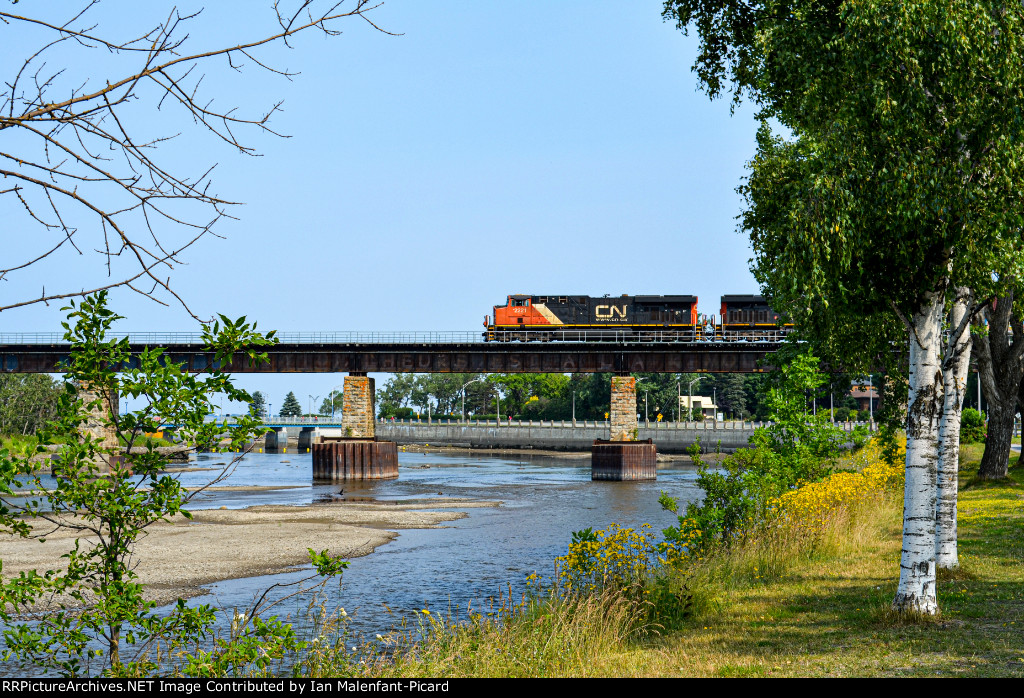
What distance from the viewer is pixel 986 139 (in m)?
13.4

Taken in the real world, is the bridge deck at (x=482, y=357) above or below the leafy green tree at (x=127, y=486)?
above

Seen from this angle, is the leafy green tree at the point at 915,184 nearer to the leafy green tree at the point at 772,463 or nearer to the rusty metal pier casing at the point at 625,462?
the leafy green tree at the point at 772,463

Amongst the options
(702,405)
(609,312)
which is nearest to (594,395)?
(702,405)

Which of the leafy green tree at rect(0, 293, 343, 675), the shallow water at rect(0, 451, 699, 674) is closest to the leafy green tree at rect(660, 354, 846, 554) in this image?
the shallow water at rect(0, 451, 699, 674)

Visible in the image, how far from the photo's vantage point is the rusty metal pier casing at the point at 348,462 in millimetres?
73188

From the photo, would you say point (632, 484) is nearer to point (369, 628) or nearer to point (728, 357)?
point (728, 357)

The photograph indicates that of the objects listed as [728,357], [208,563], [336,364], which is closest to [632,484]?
[728,357]

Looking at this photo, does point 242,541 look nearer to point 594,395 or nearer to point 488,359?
point 488,359

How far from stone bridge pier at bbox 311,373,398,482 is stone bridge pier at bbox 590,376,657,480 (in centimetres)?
1848

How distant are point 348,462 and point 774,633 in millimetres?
62156

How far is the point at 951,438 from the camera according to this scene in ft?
54.8

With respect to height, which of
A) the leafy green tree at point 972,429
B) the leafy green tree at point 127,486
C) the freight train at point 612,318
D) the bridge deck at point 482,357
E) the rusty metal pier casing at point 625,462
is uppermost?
the freight train at point 612,318

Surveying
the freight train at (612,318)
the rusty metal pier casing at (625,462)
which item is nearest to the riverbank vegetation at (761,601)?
the rusty metal pier casing at (625,462)
